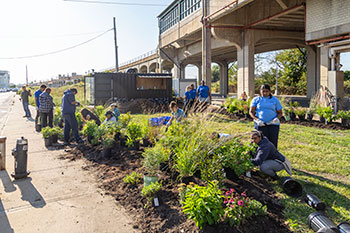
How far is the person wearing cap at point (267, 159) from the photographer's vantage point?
179 inches

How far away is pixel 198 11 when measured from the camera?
76.3 feet

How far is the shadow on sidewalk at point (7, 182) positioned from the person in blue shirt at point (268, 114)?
4598mm

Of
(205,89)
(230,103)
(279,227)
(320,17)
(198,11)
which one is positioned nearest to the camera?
(279,227)

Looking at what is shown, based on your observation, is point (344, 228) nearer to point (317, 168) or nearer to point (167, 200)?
point (167, 200)

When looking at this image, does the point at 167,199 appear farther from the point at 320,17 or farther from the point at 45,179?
the point at 320,17

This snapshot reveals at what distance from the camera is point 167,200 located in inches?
154

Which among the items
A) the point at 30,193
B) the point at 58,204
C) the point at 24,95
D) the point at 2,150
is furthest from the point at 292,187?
the point at 24,95

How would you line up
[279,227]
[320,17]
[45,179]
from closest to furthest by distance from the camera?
[279,227] → [45,179] → [320,17]

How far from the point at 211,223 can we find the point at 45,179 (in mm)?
3742

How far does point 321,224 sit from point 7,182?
→ 5.17m

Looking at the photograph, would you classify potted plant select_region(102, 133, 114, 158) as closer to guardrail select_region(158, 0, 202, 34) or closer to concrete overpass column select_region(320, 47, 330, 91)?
concrete overpass column select_region(320, 47, 330, 91)

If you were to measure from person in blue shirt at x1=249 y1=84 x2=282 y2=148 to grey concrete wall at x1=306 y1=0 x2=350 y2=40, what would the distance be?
8204mm

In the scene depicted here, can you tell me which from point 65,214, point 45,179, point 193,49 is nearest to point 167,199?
point 65,214

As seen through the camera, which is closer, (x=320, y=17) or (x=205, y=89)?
(x=205, y=89)
